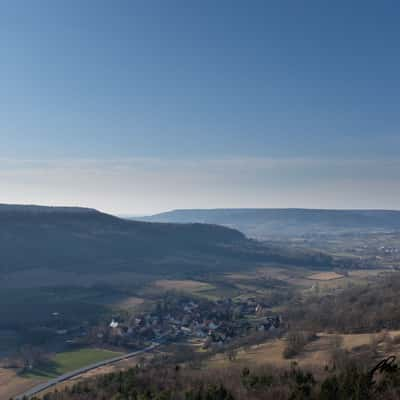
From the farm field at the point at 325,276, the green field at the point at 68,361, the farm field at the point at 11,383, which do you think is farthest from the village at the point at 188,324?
the farm field at the point at 325,276

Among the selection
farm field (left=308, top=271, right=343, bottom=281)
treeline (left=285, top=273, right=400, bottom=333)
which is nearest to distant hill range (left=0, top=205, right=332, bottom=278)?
farm field (left=308, top=271, right=343, bottom=281)

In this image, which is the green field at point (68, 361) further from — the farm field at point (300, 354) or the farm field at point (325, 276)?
the farm field at point (325, 276)

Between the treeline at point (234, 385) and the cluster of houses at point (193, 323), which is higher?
the treeline at point (234, 385)

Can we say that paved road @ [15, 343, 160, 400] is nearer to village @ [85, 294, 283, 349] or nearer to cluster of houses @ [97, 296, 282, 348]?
village @ [85, 294, 283, 349]

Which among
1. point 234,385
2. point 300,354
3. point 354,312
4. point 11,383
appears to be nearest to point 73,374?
point 11,383

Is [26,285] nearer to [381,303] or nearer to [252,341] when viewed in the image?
[252,341]

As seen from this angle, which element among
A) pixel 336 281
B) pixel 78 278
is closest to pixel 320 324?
pixel 336 281
